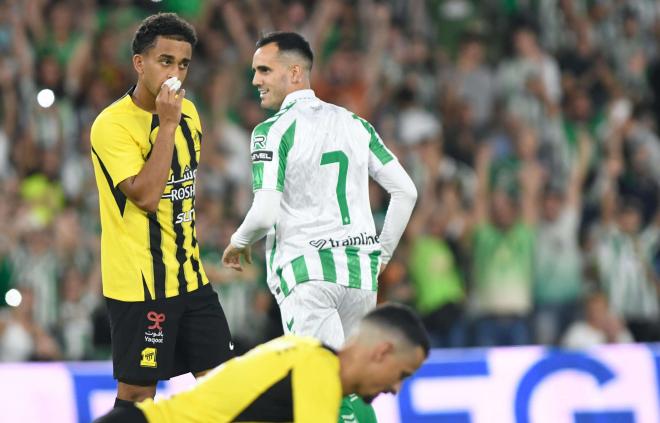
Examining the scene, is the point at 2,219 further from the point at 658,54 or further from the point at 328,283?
the point at 658,54

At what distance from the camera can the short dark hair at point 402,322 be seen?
502cm

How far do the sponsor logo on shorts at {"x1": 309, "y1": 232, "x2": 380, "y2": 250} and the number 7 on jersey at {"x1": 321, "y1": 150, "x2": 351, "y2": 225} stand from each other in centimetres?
9

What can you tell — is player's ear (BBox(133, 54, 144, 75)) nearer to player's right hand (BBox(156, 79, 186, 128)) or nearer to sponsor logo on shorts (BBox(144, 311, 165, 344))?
player's right hand (BBox(156, 79, 186, 128))

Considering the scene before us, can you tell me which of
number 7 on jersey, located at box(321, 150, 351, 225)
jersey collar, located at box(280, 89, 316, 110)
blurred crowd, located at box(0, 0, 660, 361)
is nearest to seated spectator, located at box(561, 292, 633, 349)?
blurred crowd, located at box(0, 0, 660, 361)

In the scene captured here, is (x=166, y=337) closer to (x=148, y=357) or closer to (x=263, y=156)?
(x=148, y=357)

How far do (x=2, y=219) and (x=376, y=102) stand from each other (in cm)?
401

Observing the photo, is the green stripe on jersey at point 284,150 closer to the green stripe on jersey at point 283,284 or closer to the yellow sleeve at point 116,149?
the green stripe on jersey at point 283,284

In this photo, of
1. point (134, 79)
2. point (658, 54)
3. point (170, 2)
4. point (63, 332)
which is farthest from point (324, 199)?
point (658, 54)

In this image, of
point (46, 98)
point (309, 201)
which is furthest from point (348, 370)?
point (46, 98)

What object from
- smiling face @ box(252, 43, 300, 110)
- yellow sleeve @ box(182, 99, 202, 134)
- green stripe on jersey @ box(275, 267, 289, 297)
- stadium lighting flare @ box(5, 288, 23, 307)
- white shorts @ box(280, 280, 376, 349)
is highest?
smiling face @ box(252, 43, 300, 110)

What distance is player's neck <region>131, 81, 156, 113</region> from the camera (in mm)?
6340

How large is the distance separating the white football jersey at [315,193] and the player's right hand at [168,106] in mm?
622

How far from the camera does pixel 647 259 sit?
492 inches

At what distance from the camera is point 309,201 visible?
672 cm
